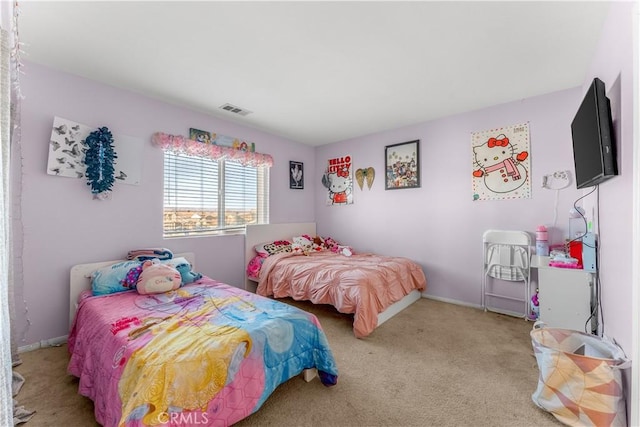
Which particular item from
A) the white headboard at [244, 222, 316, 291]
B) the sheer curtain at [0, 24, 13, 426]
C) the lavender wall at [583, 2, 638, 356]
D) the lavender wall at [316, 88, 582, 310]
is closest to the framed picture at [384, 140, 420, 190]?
the lavender wall at [316, 88, 582, 310]

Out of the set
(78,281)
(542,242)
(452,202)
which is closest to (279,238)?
(78,281)

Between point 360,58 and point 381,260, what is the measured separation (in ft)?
7.85

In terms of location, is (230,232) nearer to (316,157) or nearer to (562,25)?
(316,157)

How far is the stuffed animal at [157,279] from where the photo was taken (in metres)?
2.24

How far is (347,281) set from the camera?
275 centimetres

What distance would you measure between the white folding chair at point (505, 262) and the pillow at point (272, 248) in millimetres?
2635

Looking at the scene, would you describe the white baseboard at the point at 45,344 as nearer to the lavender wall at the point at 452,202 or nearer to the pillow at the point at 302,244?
the pillow at the point at 302,244

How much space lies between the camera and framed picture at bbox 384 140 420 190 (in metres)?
3.87

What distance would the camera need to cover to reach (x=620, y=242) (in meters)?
1.53

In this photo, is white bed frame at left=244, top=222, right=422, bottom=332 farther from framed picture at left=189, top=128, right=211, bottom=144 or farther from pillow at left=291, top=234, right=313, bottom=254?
framed picture at left=189, top=128, right=211, bottom=144

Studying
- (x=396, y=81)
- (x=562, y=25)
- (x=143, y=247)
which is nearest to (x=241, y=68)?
(x=396, y=81)

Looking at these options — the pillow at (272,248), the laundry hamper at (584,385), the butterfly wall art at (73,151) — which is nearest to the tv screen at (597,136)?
the laundry hamper at (584,385)

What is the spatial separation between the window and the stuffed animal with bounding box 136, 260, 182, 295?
88 centimetres

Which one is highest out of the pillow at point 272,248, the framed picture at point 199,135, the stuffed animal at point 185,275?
the framed picture at point 199,135
